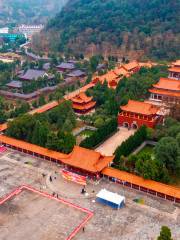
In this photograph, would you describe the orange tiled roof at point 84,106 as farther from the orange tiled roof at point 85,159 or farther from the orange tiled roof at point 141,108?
the orange tiled roof at point 85,159

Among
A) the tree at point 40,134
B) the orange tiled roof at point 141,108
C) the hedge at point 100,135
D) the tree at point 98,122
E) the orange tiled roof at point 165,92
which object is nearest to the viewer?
the tree at point 40,134

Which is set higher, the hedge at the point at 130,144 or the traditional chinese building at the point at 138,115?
the traditional chinese building at the point at 138,115

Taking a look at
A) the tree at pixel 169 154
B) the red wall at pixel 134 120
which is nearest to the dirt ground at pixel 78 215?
the tree at pixel 169 154

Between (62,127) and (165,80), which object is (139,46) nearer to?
(165,80)

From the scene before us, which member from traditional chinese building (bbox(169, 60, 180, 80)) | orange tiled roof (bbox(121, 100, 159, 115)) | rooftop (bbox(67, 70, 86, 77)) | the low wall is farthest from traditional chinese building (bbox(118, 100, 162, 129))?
rooftop (bbox(67, 70, 86, 77))

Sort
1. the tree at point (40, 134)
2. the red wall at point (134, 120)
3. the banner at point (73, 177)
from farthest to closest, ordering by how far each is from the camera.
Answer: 1. the red wall at point (134, 120)
2. the tree at point (40, 134)
3. the banner at point (73, 177)
